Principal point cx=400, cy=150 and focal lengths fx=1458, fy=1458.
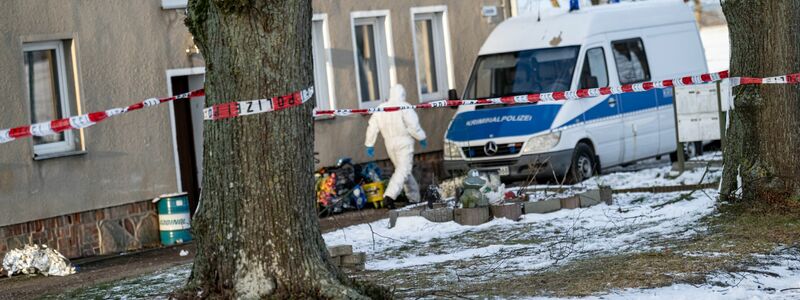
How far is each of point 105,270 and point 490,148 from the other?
643cm

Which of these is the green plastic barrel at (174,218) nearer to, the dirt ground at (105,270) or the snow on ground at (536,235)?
the dirt ground at (105,270)

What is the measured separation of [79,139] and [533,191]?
5.30 m

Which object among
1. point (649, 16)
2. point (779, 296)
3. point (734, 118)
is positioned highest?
point (649, 16)

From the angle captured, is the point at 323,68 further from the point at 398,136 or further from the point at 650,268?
the point at 650,268

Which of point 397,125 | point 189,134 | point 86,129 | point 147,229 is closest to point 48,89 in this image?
point 86,129

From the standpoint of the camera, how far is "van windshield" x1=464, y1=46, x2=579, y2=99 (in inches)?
776

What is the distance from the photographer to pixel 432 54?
22.7 meters

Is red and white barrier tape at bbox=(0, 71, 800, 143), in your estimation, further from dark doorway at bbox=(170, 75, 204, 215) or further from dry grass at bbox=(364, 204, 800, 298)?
dark doorway at bbox=(170, 75, 204, 215)

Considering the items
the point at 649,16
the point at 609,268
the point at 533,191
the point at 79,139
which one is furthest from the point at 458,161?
the point at 609,268

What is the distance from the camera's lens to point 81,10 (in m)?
16.6

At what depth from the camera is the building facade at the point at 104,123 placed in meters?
15.8

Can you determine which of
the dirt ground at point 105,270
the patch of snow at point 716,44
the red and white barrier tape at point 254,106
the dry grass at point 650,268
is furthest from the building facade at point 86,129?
the patch of snow at point 716,44

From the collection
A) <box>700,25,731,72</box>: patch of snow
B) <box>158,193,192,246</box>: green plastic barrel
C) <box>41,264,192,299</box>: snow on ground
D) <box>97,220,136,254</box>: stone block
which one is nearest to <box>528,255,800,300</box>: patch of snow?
<box>41,264,192,299</box>: snow on ground

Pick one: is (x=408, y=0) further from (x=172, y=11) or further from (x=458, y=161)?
(x=172, y=11)
